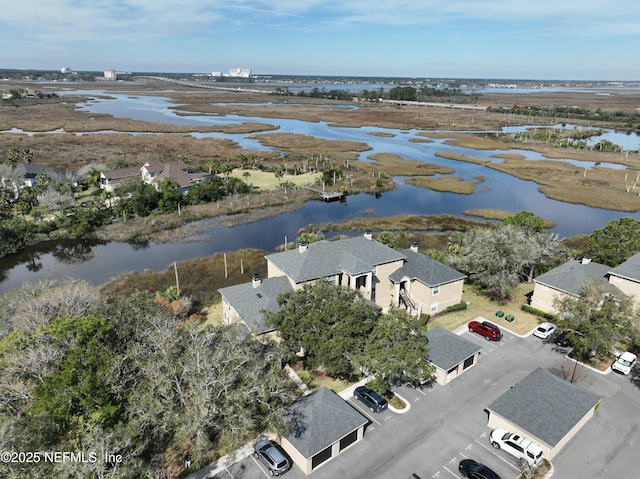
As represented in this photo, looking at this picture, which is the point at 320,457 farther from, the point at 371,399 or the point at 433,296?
the point at 433,296

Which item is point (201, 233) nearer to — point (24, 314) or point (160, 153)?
point (24, 314)

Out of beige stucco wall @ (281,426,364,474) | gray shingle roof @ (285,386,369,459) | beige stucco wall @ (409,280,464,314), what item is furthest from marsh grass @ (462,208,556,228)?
beige stucco wall @ (281,426,364,474)

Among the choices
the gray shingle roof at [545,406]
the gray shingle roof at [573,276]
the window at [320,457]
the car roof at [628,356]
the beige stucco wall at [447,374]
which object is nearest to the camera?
the window at [320,457]

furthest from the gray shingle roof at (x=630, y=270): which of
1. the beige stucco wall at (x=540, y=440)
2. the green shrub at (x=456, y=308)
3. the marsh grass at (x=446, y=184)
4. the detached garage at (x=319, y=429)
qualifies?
the marsh grass at (x=446, y=184)

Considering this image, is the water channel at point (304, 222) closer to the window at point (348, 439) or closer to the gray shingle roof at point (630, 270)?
the gray shingle roof at point (630, 270)

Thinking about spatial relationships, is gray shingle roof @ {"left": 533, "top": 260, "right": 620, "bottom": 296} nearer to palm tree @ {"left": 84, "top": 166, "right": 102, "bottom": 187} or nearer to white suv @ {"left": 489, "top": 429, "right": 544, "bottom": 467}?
white suv @ {"left": 489, "top": 429, "right": 544, "bottom": 467}

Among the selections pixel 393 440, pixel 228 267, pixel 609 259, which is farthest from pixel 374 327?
pixel 609 259
